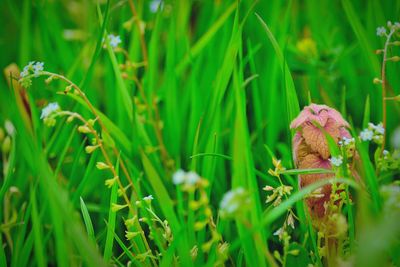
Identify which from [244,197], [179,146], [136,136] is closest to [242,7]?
[179,146]

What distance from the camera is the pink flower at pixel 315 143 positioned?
107 centimetres

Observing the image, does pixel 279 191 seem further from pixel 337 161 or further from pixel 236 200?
pixel 236 200

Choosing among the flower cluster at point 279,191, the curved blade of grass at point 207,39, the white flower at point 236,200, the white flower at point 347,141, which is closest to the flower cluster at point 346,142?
the white flower at point 347,141

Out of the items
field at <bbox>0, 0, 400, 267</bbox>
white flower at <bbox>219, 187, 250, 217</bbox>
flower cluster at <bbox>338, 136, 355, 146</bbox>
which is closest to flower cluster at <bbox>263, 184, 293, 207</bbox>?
field at <bbox>0, 0, 400, 267</bbox>

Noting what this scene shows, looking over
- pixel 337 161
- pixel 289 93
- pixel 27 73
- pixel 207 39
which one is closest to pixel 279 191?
pixel 337 161

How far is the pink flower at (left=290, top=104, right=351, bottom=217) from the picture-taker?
1.07 m

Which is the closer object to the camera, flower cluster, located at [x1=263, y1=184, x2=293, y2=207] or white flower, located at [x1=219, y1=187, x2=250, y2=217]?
white flower, located at [x1=219, y1=187, x2=250, y2=217]

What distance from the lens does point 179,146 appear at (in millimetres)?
1515

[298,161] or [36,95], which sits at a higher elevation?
[36,95]

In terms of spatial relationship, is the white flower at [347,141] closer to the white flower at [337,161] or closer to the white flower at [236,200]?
the white flower at [337,161]

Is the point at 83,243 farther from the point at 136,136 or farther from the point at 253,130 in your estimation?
the point at 253,130

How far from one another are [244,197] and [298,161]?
40cm

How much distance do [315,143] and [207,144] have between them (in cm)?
30

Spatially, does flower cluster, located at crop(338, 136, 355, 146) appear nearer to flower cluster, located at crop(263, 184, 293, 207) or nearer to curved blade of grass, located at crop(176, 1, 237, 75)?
flower cluster, located at crop(263, 184, 293, 207)
